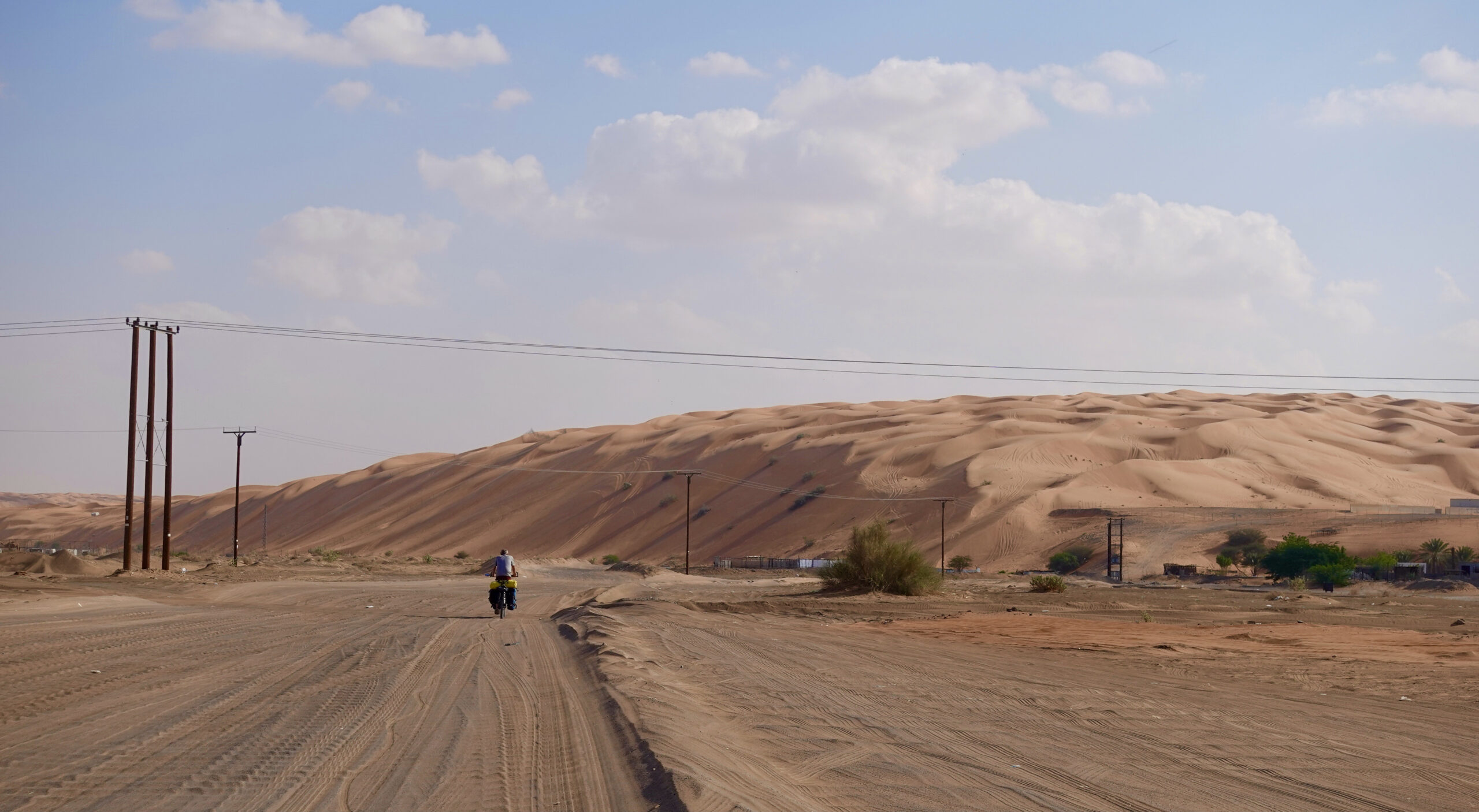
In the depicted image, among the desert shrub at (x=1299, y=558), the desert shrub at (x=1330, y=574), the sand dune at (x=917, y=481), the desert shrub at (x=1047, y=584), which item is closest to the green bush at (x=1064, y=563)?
the sand dune at (x=917, y=481)

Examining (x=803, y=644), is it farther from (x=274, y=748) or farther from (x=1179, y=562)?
(x=1179, y=562)

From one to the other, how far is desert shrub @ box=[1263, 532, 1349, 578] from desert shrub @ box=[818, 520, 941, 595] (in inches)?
1069

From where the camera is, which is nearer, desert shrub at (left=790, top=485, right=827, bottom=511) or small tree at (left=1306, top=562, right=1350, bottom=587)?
small tree at (left=1306, top=562, right=1350, bottom=587)

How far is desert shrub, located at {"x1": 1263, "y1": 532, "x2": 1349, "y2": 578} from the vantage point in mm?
58469

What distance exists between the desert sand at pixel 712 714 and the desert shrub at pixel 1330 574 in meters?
30.9

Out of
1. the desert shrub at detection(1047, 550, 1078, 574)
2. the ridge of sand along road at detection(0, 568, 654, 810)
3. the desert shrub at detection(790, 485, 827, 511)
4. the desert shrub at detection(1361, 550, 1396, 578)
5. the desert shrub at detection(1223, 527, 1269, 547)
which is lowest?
the desert shrub at detection(1047, 550, 1078, 574)

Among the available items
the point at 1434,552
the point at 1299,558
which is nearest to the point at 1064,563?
the point at 1299,558

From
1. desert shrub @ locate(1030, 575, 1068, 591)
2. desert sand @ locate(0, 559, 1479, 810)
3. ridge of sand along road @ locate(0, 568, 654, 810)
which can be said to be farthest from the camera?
desert shrub @ locate(1030, 575, 1068, 591)

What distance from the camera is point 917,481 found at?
9188 centimetres

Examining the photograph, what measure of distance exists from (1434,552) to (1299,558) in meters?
11.1

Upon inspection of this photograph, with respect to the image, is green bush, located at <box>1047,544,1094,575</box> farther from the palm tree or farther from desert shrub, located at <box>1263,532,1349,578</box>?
the palm tree

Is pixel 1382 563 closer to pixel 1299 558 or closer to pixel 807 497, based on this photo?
pixel 1299 558

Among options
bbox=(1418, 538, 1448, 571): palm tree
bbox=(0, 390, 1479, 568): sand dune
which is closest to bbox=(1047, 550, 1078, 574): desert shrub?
bbox=(0, 390, 1479, 568): sand dune

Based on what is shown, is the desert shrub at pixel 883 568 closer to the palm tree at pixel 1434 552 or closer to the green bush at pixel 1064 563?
the green bush at pixel 1064 563
